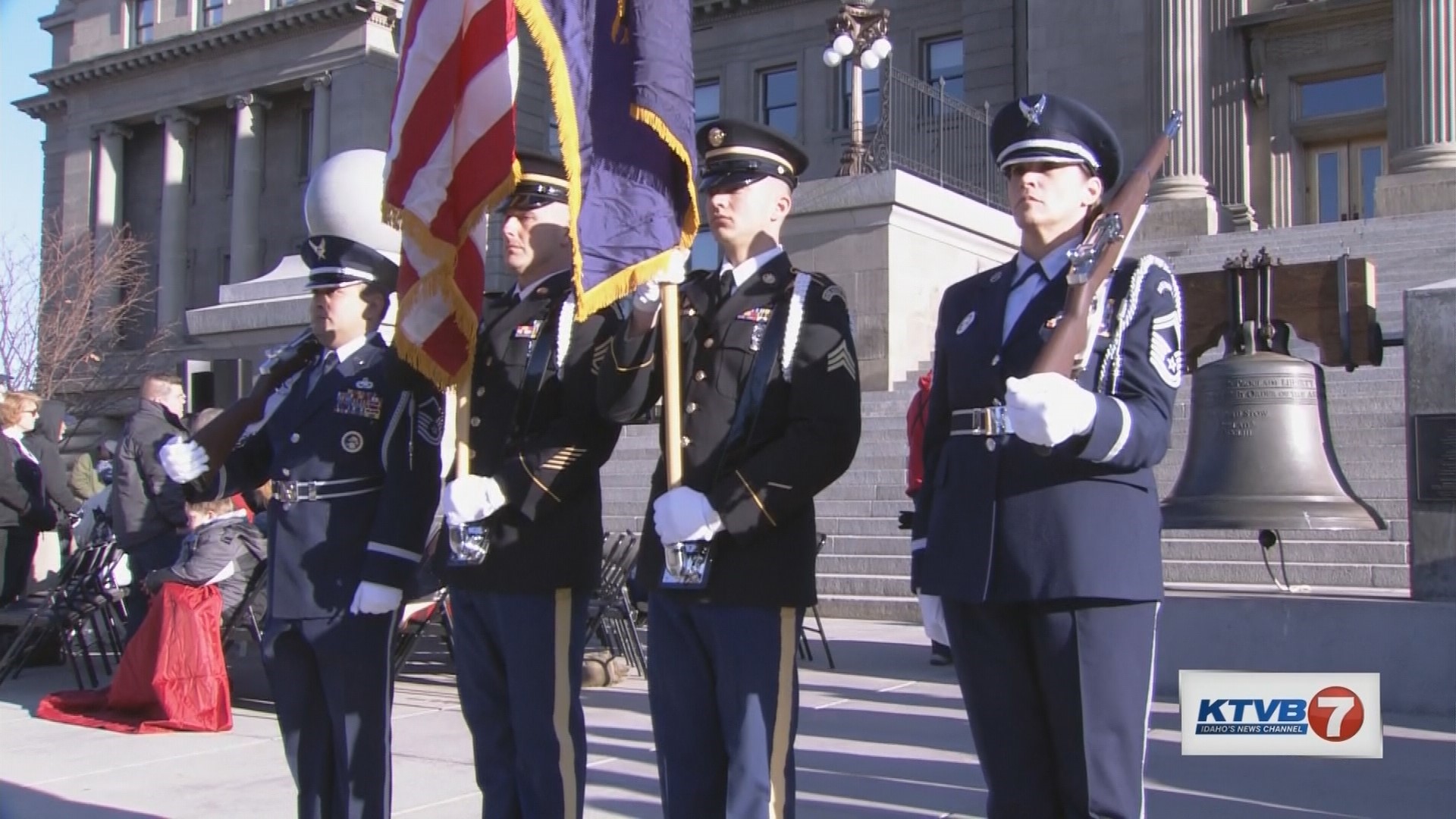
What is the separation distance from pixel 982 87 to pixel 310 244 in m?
32.7

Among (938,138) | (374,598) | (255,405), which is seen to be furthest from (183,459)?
(938,138)

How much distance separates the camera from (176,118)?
164 feet

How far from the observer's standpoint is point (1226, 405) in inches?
246

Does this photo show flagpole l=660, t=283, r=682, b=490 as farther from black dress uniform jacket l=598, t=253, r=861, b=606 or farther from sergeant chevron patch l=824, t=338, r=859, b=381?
sergeant chevron patch l=824, t=338, r=859, b=381

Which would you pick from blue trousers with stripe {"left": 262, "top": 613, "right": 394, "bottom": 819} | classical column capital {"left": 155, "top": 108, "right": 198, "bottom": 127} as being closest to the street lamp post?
blue trousers with stripe {"left": 262, "top": 613, "right": 394, "bottom": 819}

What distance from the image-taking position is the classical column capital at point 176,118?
49.7 metres

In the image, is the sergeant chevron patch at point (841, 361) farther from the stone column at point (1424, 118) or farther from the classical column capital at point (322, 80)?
the classical column capital at point (322, 80)

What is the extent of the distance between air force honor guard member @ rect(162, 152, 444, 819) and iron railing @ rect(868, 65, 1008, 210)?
55.7ft

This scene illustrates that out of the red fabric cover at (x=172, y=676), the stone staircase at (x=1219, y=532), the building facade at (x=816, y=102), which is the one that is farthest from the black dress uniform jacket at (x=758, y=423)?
the building facade at (x=816, y=102)

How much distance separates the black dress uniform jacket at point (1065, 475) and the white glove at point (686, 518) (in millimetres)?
536

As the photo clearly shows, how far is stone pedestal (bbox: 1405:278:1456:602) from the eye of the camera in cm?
673

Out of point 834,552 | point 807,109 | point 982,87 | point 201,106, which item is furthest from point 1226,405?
point 201,106

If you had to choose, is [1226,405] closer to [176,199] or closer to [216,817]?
[216,817]

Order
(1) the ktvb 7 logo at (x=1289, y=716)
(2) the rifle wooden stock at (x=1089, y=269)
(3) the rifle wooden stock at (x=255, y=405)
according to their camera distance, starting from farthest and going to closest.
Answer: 1. (1) the ktvb 7 logo at (x=1289, y=716)
2. (3) the rifle wooden stock at (x=255, y=405)
3. (2) the rifle wooden stock at (x=1089, y=269)
